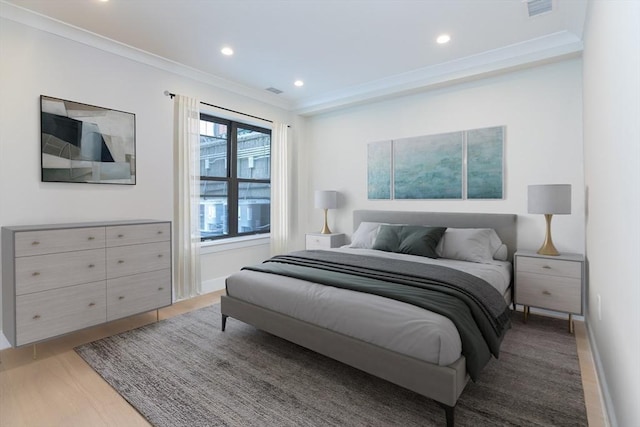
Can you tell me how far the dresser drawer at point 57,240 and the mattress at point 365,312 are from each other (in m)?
1.20

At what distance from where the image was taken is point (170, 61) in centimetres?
370

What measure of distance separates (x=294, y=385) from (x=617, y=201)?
2.08 metres

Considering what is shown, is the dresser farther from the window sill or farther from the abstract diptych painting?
the abstract diptych painting

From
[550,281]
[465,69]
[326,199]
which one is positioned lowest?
[550,281]

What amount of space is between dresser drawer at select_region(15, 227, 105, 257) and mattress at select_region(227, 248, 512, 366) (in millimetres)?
1204

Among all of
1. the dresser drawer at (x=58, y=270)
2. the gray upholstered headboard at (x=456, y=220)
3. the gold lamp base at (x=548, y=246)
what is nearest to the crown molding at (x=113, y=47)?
the dresser drawer at (x=58, y=270)

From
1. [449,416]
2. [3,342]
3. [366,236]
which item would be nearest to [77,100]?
[3,342]

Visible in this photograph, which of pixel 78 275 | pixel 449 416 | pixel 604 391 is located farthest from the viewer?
pixel 78 275

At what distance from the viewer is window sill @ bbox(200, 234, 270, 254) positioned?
169 inches

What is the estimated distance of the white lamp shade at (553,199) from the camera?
302cm

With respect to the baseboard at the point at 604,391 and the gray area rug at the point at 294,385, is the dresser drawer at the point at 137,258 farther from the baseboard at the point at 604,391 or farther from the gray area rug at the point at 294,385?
the baseboard at the point at 604,391

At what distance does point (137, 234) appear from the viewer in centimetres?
308

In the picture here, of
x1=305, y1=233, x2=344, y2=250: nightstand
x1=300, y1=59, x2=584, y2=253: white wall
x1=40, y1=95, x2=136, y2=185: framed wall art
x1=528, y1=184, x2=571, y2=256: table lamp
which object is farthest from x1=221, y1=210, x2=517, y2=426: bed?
x1=40, y1=95, x2=136, y2=185: framed wall art

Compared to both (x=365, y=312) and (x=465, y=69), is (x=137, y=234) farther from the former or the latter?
(x=465, y=69)
